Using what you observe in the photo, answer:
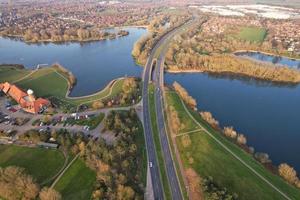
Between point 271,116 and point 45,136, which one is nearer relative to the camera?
point 45,136

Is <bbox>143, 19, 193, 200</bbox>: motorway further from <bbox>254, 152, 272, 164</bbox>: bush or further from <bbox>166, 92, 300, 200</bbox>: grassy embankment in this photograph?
<bbox>254, 152, 272, 164</bbox>: bush

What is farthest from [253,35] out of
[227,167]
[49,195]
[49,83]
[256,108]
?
[49,195]

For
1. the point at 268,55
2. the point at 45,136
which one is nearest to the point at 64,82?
the point at 45,136

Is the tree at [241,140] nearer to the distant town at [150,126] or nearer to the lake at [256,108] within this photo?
the distant town at [150,126]

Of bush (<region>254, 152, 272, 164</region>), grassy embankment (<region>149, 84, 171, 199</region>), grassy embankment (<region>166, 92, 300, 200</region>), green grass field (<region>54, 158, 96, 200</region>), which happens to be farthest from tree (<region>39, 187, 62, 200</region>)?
bush (<region>254, 152, 272, 164</region>)

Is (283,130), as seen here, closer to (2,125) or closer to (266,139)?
(266,139)

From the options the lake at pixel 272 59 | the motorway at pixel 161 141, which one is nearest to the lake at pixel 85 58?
the motorway at pixel 161 141

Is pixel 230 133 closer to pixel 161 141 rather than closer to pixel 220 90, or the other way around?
pixel 161 141
